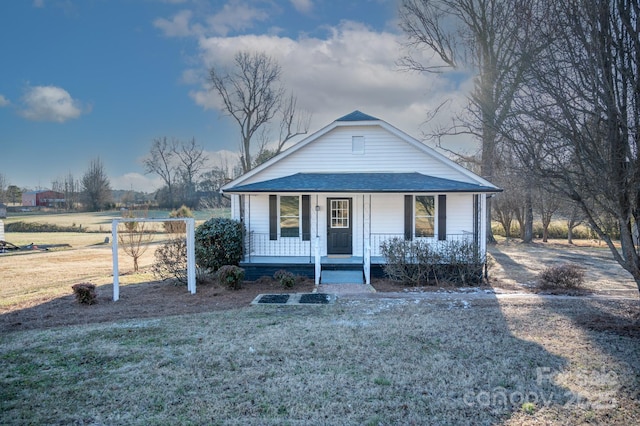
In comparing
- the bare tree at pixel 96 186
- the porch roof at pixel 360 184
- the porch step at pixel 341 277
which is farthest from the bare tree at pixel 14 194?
the porch step at pixel 341 277

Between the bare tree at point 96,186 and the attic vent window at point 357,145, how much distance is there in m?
56.2

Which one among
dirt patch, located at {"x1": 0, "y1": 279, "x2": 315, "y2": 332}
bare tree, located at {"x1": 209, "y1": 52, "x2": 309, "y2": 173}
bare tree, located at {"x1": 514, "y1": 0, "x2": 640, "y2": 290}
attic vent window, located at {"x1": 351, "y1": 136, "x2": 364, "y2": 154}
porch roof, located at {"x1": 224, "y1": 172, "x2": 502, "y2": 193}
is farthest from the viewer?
bare tree, located at {"x1": 209, "y1": 52, "x2": 309, "y2": 173}

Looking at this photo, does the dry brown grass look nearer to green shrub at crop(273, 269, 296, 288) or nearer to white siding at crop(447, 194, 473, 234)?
green shrub at crop(273, 269, 296, 288)

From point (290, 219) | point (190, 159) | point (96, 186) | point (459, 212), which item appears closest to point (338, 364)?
point (290, 219)

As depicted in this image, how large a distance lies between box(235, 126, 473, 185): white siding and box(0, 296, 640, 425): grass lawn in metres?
6.96

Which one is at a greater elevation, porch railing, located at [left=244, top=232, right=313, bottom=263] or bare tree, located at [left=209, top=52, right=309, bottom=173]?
bare tree, located at [left=209, top=52, right=309, bottom=173]

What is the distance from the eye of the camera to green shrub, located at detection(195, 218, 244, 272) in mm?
10992

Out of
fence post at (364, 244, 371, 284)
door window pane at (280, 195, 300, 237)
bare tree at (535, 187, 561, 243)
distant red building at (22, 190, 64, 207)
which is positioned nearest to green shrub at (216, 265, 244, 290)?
door window pane at (280, 195, 300, 237)

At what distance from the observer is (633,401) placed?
12.7 ft

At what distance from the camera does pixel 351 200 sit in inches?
497

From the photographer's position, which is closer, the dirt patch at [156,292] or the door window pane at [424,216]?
the dirt patch at [156,292]

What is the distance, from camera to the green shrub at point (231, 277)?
9711mm

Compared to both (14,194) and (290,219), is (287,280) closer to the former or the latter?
(290,219)

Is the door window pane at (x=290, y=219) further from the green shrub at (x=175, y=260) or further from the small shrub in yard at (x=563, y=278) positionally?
the small shrub in yard at (x=563, y=278)
